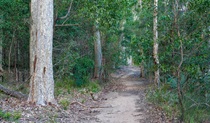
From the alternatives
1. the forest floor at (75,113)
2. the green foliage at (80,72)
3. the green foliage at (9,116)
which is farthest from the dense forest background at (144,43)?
the green foliage at (9,116)

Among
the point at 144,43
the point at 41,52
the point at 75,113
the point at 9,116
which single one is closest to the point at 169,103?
the point at 144,43

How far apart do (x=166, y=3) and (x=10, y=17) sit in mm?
8545

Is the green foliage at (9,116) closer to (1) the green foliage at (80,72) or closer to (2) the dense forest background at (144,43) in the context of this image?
(2) the dense forest background at (144,43)

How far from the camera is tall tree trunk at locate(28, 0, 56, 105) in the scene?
11.1 m

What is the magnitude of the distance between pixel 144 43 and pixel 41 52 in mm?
3665

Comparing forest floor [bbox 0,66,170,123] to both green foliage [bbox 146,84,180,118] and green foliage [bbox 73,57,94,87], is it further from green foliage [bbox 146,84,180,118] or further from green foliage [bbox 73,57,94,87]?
green foliage [bbox 73,57,94,87]

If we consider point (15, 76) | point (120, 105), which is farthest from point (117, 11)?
point (15, 76)

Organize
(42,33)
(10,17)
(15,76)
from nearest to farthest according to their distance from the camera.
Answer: (42,33), (10,17), (15,76)

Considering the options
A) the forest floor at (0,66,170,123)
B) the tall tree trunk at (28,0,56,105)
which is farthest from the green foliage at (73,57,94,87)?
the tall tree trunk at (28,0,56,105)

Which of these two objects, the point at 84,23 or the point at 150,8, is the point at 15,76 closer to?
the point at 84,23

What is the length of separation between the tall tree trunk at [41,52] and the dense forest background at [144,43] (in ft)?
9.99

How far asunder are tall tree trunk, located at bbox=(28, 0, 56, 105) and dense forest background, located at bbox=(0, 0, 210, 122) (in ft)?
9.99

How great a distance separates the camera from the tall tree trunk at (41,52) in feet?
36.5

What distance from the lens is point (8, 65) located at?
61.7 ft
